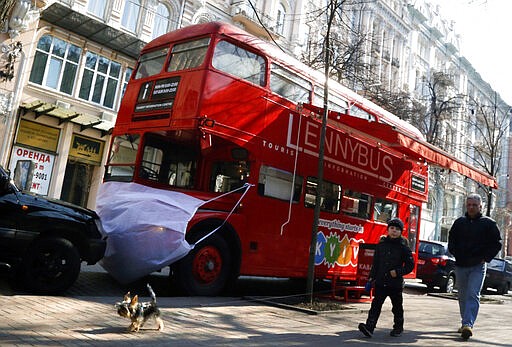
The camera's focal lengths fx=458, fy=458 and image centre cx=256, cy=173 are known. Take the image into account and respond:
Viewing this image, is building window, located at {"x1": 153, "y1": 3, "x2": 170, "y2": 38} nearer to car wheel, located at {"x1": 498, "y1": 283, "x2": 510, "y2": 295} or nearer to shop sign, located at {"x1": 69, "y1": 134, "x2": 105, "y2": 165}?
shop sign, located at {"x1": 69, "y1": 134, "x2": 105, "y2": 165}

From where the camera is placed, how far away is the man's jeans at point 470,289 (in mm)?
6445

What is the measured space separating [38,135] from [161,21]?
298 inches

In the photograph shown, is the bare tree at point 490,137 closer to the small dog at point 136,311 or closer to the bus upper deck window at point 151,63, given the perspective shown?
the bus upper deck window at point 151,63

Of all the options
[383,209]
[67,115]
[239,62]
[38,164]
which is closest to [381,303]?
[239,62]

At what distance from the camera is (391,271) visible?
6012 millimetres

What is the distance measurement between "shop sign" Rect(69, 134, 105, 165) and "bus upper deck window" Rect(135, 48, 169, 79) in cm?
1082

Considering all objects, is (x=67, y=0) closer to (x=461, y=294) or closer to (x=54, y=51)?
(x=54, y=51)

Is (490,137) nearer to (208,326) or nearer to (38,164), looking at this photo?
(208,326)

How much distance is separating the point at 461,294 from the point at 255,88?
4.95 m

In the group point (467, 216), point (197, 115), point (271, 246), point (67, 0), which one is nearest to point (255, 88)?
point (197, 115)

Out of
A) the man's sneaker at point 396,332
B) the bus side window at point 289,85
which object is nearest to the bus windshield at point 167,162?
the bus side window at point 289,85

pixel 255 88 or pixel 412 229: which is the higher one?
pixel 255 88

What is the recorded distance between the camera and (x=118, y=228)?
294 inches

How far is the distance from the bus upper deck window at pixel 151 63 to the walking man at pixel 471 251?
601cm
